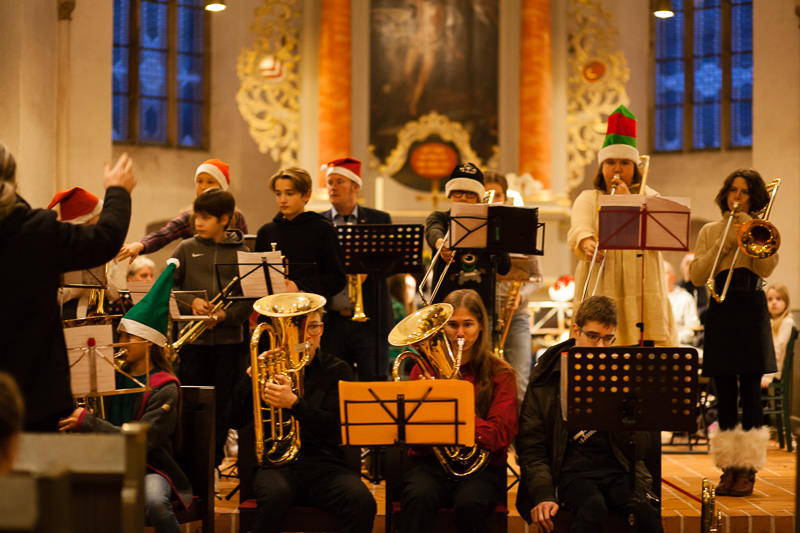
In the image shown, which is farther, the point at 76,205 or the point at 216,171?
the point at 216,171

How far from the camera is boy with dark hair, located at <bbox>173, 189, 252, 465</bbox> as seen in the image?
18.3ft

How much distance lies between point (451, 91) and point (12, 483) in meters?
12.5

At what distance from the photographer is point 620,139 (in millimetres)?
5723

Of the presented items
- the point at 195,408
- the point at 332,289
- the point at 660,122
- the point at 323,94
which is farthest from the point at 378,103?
the point at 195,408

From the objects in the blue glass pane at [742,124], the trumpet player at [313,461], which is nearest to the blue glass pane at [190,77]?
the blue glass pane at [742,124]

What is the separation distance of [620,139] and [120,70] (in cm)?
1053

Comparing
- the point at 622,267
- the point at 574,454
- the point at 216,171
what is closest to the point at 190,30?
the point at 216,171

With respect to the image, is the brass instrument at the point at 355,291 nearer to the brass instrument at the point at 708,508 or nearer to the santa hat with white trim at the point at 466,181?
the santa hat with white trim at the point at 466,181

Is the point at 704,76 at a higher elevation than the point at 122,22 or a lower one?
lower

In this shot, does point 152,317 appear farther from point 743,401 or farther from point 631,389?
point 743,401

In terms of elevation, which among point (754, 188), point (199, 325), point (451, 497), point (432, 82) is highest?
point (432, 82)

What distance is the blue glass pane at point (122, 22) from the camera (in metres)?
14.2

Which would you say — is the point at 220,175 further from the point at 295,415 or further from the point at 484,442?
the point at 484,442

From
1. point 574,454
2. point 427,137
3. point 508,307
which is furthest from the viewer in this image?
point 427,137
